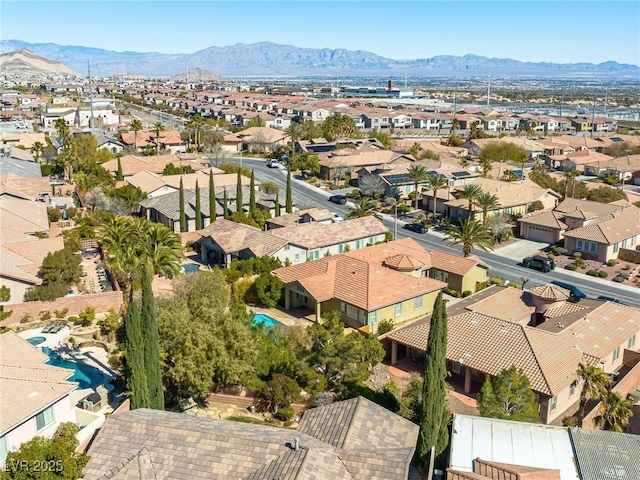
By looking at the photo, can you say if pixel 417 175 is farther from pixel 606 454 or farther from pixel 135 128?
pixel 606 454

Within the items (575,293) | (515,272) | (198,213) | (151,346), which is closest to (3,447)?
(151,346)

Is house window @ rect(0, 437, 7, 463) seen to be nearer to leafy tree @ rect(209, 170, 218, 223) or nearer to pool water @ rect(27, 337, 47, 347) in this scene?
pool water @ rect(27, 337, 47, 347)

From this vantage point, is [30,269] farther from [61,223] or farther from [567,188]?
[567,188]

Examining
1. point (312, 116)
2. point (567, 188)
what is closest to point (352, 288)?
point (567, 188)

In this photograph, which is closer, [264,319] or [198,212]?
[264,319]

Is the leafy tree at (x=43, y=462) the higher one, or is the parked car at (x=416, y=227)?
the leafy tree at (x=43, y=462)

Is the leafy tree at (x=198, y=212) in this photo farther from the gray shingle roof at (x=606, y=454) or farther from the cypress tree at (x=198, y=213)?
the gray shingle roof at (x=606, y=454)

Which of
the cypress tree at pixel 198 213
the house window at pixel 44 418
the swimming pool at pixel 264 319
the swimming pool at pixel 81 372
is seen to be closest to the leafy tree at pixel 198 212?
the cypress tree at pixel 198 213
